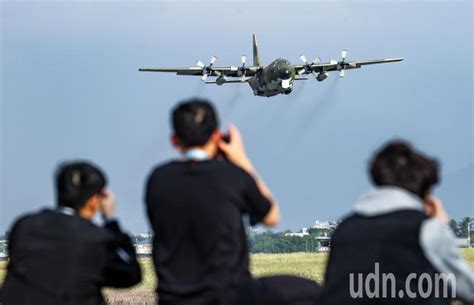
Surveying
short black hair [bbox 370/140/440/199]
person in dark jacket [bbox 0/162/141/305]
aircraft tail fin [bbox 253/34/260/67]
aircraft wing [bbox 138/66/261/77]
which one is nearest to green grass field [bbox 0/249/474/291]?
person in dark jacket [bbox 0/162/141/305]

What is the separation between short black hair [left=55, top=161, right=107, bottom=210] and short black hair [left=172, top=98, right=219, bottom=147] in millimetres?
717

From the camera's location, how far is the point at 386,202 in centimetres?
588

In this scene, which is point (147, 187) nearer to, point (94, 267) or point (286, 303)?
point (94, 267)

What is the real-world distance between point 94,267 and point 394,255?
2073 millimetres

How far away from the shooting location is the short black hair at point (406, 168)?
5941 millimetres

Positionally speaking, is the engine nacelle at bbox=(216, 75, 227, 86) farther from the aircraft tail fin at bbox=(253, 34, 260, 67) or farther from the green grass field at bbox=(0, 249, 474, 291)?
the green grass field at bbox=(0, 249, 474, 291)

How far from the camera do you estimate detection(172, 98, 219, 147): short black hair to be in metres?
6.63

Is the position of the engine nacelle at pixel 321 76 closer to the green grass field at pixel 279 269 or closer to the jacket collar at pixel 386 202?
the green grass field at pixel 279 269

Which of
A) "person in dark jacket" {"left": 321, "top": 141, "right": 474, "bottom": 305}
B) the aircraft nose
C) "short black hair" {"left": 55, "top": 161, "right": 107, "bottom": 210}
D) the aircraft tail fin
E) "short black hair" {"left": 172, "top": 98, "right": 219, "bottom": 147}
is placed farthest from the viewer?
the aircraft tail fin

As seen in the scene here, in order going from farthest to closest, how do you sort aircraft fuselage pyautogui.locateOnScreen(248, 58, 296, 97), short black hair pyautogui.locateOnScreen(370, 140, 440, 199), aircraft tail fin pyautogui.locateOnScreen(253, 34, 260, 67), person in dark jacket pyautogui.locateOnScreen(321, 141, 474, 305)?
aircraft tail fin pyautogui.locateOnScreen(253, 34, 260, 67), aircraft fuselage pyautogui.locateOnScreen(248, 58, 296, 97), short black hair pyautogui.locateOnScreen(370, 140, 440, 199), person in dark jacket pyautogui.locateOnScreen(321, 141, 474, 305)

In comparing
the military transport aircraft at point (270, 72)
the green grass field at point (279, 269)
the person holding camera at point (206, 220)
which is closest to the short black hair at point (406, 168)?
the person holding camera at point (206, 220)

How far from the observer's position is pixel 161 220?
658 centimetres

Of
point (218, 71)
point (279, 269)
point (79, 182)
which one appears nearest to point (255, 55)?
point (218, 71)

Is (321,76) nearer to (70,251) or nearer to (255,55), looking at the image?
(255,55)
